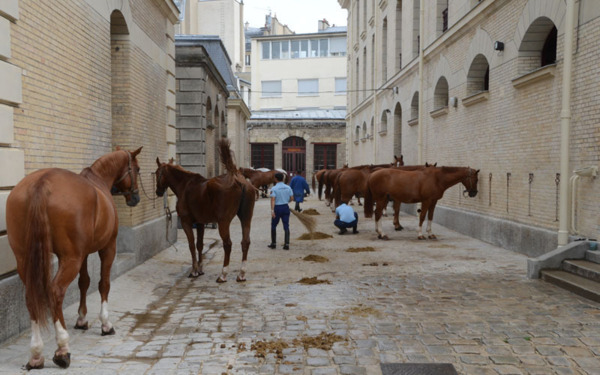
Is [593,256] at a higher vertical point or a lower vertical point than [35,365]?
higher

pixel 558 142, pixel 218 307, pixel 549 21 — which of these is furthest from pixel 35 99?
pixel 549 21

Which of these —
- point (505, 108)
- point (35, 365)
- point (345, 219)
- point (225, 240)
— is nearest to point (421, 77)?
point (505, 108)

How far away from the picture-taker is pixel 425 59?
55.6 feet

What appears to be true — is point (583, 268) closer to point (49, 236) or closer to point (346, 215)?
point (49, 236)

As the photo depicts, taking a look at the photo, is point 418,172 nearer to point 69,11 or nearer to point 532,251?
point 532,251

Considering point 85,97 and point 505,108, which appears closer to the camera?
point 85,97

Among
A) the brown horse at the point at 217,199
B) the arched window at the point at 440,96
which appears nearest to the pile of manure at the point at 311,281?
the brown horse at the point at 217,199

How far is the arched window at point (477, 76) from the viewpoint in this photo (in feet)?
42.2

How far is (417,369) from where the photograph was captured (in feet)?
13.8

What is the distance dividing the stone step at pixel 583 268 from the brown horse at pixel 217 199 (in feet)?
16.3

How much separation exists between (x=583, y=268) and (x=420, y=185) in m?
5.68

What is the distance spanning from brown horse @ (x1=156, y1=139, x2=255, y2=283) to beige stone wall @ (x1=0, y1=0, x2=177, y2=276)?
1167 millimetres

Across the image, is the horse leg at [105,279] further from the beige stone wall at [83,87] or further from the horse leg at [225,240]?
the horse leg at [225,240]

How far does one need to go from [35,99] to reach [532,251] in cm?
868
